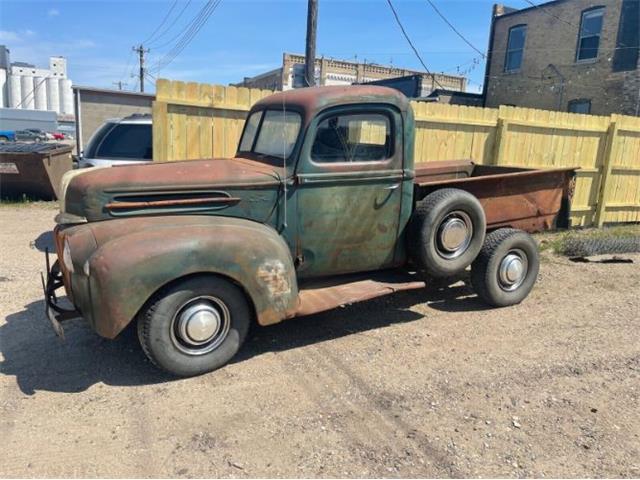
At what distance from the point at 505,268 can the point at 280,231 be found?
250 centimetres

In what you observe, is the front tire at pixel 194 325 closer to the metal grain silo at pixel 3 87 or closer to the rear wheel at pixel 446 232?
the rear wheel at pixel 446 232

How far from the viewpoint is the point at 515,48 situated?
882 inches

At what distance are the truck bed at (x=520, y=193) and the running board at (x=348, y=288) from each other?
0.79m

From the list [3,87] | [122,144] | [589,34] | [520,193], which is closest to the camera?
[520,193]

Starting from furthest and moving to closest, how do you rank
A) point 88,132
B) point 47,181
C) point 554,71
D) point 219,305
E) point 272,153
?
point 554,71
point 88,132
point 47,181
point 272,153
point 219,305

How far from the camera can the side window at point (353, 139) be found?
4.24 meters

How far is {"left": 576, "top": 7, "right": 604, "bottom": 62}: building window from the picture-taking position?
1872cm

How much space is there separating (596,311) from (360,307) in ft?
8.08

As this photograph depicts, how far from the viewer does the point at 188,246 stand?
11.2 ft

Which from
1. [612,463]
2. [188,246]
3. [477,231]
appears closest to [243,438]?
[188,246]

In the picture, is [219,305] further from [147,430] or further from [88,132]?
[88,132]

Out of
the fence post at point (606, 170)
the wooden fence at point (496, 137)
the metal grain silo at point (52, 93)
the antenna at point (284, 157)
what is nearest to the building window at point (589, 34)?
the wooden fence at point (496, 137)

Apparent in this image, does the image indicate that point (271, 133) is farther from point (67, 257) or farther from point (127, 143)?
point (127, 143)

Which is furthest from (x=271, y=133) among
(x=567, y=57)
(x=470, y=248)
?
(x=567, y=57)
